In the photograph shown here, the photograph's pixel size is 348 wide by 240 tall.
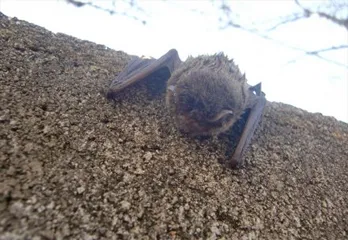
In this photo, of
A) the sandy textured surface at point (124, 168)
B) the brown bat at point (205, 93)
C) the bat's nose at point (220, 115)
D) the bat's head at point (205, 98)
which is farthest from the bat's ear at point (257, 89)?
Result: the bat's nose at point (220, 115)

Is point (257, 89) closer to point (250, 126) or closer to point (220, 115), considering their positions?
point (250, 126)

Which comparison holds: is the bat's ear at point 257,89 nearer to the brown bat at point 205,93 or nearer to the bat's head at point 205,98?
the brown bat at point 205,93

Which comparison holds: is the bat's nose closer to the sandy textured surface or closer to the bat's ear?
the sandy textured surface

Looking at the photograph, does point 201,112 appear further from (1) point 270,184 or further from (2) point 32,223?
(2) point 32,223

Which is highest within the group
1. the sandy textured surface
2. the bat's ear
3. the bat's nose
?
the bat's ear

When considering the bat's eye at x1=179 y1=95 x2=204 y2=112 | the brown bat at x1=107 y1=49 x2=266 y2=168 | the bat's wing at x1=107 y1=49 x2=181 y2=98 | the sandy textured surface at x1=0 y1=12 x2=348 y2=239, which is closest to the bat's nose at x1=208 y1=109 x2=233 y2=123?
the brown bat at x1=107 y1=49 x2=266 y2=168

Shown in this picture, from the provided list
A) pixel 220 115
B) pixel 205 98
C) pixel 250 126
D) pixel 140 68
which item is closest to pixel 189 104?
pixel 205 98

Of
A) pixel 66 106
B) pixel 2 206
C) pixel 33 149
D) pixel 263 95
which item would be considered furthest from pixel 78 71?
pixel 263 95
